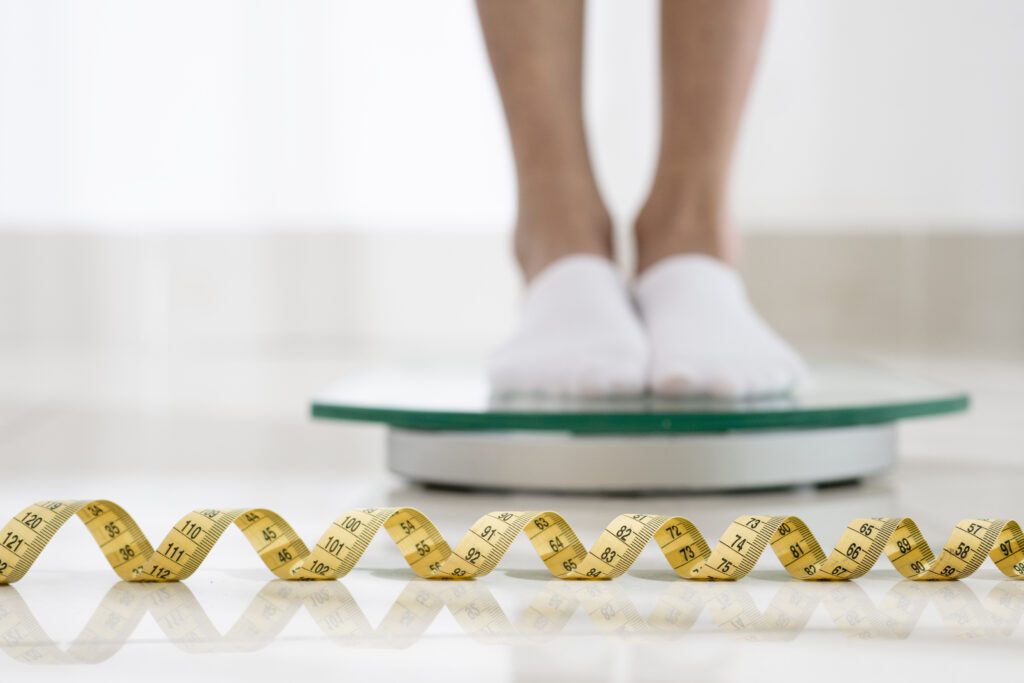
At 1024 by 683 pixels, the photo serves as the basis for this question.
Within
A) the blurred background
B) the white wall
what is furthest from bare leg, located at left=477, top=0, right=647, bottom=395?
the white wall

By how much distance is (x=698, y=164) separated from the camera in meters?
1.35

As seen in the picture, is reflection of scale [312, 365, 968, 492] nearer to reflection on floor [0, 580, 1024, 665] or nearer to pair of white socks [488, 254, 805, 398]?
pair of white socks [488, 254, 805, 398]

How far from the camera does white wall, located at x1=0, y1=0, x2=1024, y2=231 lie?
3.13 meters

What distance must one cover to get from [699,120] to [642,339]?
26 centimetres

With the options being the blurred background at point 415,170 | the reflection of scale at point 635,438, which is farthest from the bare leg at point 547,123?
the blurred background at point 415,170

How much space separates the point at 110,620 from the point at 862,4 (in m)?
2.78

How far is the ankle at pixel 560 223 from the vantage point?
4.29ft

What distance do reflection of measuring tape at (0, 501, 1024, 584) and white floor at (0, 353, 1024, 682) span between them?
0.5 inches

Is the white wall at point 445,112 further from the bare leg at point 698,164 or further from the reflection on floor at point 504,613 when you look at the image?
the reflection on floor at point 504,613

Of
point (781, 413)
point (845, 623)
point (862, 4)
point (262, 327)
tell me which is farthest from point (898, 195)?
point (845, 623)

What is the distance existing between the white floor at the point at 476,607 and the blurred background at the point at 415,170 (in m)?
1.86

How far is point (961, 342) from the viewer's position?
10.6 ft

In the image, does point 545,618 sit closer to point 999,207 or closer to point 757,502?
point 757,502

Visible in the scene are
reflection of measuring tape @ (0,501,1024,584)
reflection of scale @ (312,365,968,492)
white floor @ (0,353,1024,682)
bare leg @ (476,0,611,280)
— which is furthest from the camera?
bare leg @ (476,0,611,280)
